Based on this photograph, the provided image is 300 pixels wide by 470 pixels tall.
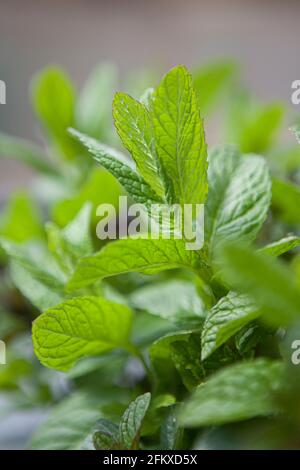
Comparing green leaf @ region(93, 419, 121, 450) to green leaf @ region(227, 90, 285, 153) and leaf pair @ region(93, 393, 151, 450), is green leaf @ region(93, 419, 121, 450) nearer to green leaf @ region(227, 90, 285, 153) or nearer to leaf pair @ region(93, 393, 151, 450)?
leaf pair @ region(93, 393, 151, 450)

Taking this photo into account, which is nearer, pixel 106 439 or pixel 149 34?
pixel 106 439

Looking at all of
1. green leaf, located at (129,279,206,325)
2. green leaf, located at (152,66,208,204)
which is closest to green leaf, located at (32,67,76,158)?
green leaf, located at (129,279,206,325)

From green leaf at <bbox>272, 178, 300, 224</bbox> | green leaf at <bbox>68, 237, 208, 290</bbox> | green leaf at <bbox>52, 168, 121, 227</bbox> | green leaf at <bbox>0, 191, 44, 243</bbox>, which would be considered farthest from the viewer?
green leaf at <bbox>0, 191, 44, 243</bbox>

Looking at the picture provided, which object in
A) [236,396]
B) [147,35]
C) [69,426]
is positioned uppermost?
[147,35]

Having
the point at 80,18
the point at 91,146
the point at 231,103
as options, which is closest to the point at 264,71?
the point at 80,18

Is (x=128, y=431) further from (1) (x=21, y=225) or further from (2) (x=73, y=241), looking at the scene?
(1) (x=21, y=225)

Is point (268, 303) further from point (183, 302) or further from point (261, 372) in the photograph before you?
point (183, 302)

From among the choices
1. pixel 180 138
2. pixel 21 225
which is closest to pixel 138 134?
pixel 180 138
